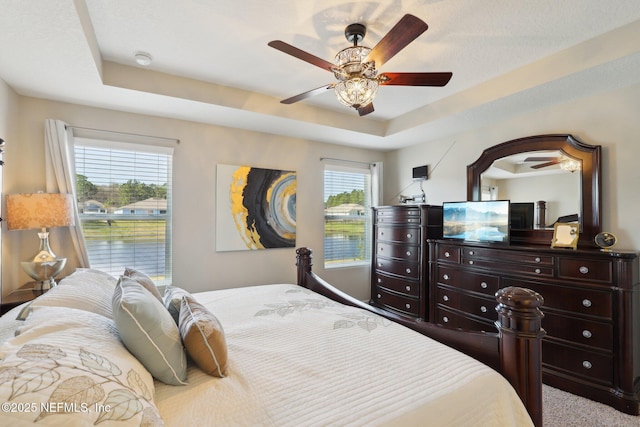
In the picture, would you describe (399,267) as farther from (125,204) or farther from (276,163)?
(125,204)

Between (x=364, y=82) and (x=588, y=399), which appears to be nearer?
(x=364, y=82)

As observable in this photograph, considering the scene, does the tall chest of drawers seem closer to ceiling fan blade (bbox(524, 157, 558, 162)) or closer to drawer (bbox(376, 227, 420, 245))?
drawer (bbox(376, 227, 420, 245))

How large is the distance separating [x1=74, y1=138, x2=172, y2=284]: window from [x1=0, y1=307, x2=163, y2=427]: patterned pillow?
2207 millimetres

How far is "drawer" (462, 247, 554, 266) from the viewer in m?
2.47

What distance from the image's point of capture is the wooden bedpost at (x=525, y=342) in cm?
119

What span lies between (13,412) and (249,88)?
9.31 feet

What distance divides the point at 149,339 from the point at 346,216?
3.57 meters

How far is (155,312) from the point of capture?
3.83 ft

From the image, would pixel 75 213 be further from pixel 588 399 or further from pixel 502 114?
pixel 588 399

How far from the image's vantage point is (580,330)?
2268 millimetres

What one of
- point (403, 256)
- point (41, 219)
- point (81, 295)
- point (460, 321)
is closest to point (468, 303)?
point (460, 321)

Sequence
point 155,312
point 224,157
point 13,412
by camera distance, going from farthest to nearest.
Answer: point 224,157
point 155,312
point 13,412

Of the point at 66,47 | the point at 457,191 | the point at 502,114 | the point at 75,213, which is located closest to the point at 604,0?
the point at 502,114

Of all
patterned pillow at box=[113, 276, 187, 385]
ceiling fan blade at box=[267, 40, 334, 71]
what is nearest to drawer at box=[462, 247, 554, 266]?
ceiling fan blade at box=[267, 40, 334, 71]
